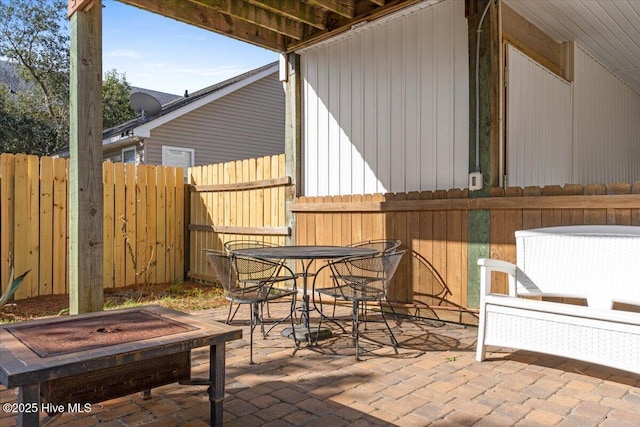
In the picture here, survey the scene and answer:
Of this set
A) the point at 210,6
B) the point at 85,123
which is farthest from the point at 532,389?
the point at 210,6

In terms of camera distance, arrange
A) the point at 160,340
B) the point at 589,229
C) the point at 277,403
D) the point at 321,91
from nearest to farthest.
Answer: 1. the point at 160,340
2. the point at 277,403
3. the point at 589,229
4. the point at 321,91

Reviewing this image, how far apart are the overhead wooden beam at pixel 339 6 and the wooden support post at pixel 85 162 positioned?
219 centimetres

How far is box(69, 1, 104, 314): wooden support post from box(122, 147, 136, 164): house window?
678 centimetres

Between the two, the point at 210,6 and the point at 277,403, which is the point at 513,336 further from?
the point at 210,6

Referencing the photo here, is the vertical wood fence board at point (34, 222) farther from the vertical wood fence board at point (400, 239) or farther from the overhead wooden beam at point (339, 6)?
the vertical wood fence board at point (400, 239)

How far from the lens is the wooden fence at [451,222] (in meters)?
3.39

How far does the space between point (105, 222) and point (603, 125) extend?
292 inches

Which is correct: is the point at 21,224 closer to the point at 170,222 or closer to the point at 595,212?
the point at 170,222

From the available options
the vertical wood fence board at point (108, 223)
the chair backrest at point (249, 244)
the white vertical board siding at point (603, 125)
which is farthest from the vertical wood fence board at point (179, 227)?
the white vertical board siding at point (603, 125)

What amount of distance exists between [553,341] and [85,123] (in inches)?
137

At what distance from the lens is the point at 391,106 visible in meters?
4.83

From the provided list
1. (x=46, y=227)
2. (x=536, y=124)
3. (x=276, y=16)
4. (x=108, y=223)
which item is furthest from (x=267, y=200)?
(x=536, y=124)

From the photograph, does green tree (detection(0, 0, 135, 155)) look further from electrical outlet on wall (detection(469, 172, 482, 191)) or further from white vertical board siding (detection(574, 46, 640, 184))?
white vertical board siding (detection(574, 46, 640, 184))

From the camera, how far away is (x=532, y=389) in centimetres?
263
